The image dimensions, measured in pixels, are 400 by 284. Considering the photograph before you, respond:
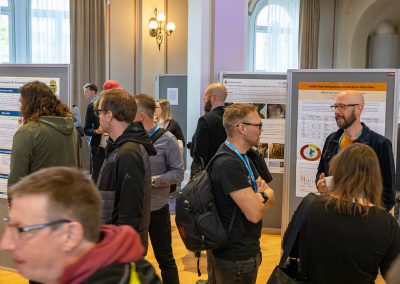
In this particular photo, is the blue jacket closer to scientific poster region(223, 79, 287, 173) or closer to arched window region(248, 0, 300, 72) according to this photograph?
scientific poster region(223, 79, 287, 173)

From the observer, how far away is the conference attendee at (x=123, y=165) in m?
2.47

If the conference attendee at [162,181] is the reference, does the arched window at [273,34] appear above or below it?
above

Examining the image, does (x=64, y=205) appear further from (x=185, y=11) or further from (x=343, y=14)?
(x=343, y=14)

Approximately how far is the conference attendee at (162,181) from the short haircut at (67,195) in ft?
6.77

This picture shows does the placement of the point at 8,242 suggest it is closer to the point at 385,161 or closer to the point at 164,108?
the point at 385,161

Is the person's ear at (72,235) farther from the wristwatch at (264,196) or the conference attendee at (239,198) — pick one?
the wristwatch at (264,196)

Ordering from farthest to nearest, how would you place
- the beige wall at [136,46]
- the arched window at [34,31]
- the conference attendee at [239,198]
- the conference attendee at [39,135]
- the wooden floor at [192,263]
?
1. the beige wall at [136,46]
2. the arched window at [34,31]
3. the wooden floor at [192,263]
4. the conference attendee at [39,135]
5. the conference attendee at [239,198]

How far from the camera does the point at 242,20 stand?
6156 millimetres

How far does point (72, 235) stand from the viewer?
3.84ft

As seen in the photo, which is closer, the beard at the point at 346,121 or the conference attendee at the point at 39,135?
the conference attendee at the point at 39,135

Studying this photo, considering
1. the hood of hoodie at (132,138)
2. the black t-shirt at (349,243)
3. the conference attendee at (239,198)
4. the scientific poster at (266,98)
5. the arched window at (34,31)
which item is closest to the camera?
the black t-shirt at (349,243)

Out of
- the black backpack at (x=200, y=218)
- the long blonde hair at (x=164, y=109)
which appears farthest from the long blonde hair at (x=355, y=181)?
the long blonde hair at (x=164, y=109)

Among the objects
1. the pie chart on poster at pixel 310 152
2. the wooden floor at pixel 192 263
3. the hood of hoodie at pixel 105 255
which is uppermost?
the hood of hoodie at pixel 105 255

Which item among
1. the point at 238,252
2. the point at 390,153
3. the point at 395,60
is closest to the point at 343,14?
the point at 395,60
